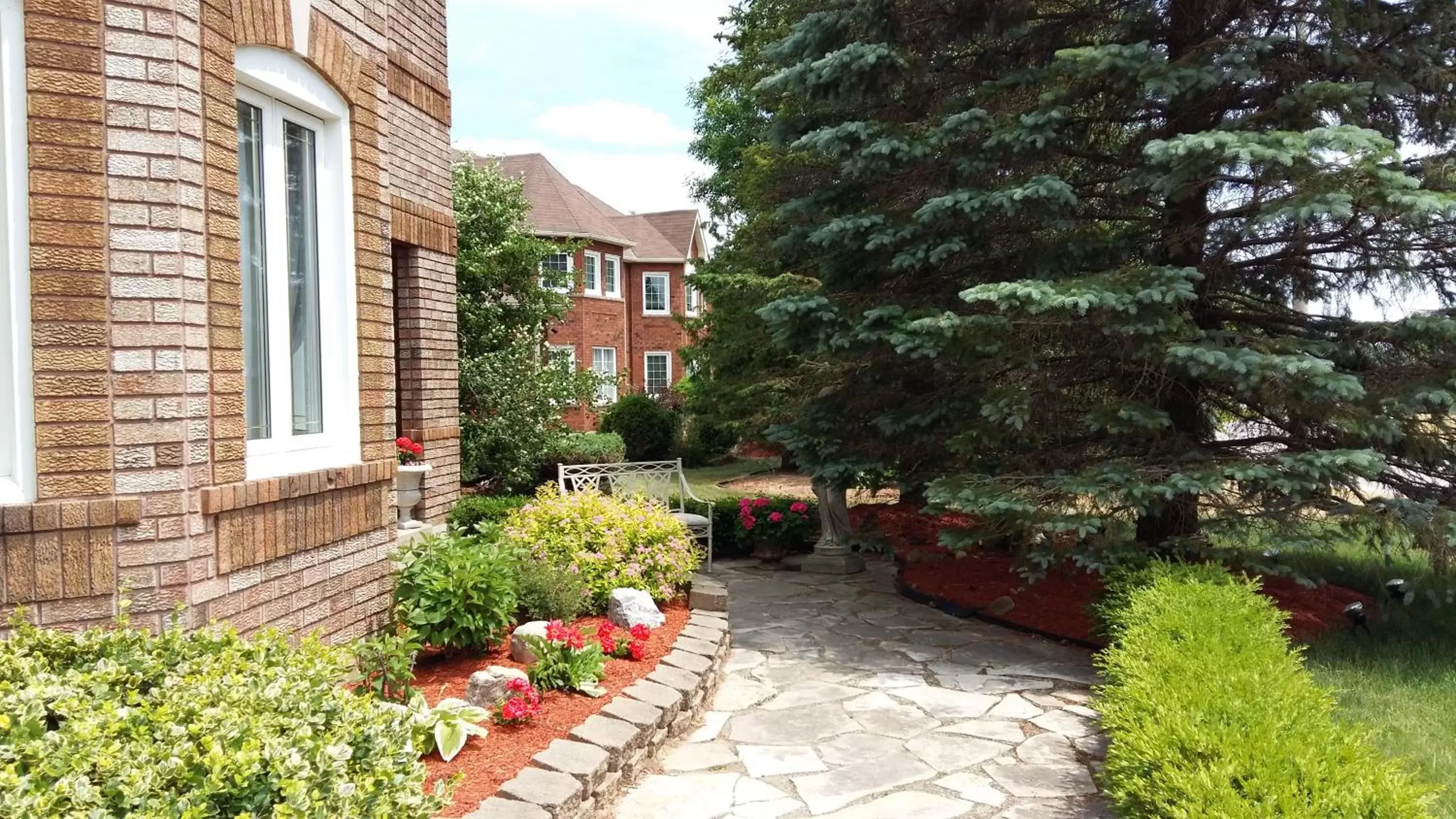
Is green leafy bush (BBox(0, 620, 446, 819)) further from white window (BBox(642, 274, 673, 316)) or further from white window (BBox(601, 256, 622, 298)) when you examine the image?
white window (BBox(642, 274, 673, 316))

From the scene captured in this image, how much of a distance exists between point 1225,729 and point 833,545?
598 cm

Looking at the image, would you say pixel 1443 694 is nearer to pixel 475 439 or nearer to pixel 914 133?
pixel 914 133

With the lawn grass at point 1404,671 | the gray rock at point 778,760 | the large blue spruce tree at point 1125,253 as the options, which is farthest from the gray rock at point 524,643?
the lawn grass at point 1404,671

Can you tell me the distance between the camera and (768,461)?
2000 centimetres

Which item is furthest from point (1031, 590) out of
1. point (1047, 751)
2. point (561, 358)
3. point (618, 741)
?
point (561, 358)

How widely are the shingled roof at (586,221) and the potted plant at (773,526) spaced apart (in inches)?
566

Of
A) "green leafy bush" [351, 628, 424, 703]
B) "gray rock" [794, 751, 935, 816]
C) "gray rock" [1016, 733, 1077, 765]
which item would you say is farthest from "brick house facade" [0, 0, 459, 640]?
"gray rock" [1016, 733, 1077, 765]

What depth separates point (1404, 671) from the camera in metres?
5.30

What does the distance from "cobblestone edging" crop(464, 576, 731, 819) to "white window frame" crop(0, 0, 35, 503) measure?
202 cm

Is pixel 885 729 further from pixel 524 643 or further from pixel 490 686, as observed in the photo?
pixel 490 686

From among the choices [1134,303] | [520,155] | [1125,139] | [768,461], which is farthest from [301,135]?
[520,155]

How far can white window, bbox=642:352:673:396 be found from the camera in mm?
28344

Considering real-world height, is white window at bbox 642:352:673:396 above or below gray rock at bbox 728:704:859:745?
above

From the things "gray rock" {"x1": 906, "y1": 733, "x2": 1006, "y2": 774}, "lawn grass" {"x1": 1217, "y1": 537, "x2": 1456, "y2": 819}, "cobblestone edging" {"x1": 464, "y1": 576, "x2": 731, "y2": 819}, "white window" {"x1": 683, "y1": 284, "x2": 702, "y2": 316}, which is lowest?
"gray rock" {"x1": 906, "y1": 733, "x2": 1006, "y2": 774}
